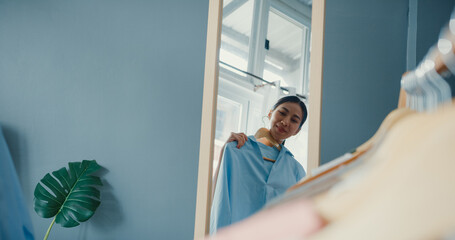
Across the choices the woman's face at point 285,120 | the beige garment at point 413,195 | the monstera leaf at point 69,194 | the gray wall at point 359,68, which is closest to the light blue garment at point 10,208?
the monstera leaf at point 69,194

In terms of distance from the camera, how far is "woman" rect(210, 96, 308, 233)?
44.9 inches

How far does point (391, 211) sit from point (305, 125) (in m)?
0.87

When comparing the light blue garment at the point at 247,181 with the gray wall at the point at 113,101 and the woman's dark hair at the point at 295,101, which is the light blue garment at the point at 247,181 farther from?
the gray wall at the point at 113,101

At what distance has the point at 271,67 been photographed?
1205mm

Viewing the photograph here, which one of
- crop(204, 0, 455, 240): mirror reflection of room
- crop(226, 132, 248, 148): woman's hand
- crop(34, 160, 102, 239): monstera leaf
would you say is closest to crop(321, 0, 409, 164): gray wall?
crop(204, 0, 455, 240): mirror reflection of room

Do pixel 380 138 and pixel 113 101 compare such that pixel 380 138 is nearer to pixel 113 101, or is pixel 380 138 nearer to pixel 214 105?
pixel 214 105

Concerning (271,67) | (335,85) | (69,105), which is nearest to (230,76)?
(271,67)

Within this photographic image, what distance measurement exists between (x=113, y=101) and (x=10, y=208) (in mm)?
683

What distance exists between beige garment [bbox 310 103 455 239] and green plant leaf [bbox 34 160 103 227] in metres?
1.34

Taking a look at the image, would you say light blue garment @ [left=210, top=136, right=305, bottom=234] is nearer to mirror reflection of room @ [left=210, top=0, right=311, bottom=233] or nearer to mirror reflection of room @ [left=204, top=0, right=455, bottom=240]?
mirror reflection of room @ [left=210, top=0, right=311, bottom=233]

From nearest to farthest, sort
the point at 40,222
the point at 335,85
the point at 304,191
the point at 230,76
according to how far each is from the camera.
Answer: the point at 304,191 < the point at 335,85 < the point at 230,76 < the point at 40,222

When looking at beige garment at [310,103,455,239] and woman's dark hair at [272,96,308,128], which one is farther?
woman's dark hair at [272,96,308,128]

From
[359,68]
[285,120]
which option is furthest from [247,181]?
[359,68]

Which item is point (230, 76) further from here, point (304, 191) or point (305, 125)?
point (304, 191)
